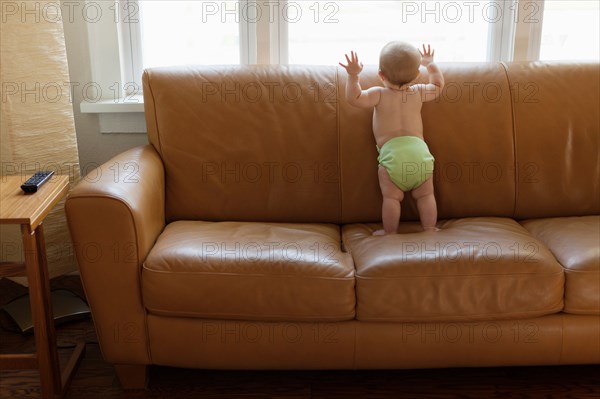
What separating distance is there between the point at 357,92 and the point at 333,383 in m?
0.93

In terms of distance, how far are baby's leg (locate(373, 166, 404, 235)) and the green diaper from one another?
2 cm

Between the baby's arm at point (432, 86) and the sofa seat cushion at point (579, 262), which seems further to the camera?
the baby's arm at point (432, 86)

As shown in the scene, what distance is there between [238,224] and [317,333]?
1.68ft

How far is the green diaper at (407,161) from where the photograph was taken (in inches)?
85.3

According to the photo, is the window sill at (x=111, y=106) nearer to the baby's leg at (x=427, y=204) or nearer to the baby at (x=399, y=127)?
the baby at (x=399, y=127)

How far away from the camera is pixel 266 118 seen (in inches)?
92.1

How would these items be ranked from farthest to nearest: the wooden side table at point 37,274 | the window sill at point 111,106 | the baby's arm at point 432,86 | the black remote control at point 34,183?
the window sill at point 111,106 < the baby's arm at point 432,86 < the black remote control at point 34,183 < the wooden side table at point 37,274

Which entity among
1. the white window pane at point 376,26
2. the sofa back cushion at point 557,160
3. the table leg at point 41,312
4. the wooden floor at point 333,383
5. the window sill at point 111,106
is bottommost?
the wooden floor at point 333,383

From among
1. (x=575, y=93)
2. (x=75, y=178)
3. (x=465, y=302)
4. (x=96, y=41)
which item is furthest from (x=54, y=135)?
(x=575, y=93)

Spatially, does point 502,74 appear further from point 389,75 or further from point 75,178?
point 75,178

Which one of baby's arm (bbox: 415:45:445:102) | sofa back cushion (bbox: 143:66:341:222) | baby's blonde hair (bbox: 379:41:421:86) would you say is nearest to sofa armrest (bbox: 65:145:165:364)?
sofa back cushion (bbox: 143:66:341:222)

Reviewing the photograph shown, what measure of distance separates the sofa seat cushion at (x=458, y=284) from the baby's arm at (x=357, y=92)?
552mm

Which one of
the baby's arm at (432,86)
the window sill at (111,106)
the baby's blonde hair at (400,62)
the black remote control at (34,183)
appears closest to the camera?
the black remote control at (34,183)

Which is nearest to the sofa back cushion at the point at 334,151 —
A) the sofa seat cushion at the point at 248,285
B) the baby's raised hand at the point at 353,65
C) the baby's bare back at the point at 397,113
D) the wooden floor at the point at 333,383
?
the baby's bare back at the point at 397,113
